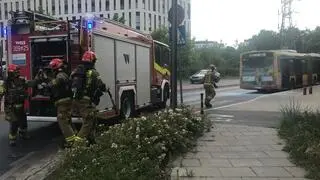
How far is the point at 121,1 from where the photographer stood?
106688 millimetres

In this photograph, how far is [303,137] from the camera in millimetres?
8922

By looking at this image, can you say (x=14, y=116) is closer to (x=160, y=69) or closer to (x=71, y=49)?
(x=71, y=49)

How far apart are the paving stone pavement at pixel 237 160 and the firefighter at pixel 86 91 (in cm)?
199

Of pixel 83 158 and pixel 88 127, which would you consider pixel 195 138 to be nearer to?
pixel 88 127

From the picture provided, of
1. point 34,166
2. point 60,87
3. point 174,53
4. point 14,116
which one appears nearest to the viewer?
point 34,166

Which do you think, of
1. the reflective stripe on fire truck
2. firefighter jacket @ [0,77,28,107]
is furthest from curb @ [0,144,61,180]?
the reflective stripe on fire truck

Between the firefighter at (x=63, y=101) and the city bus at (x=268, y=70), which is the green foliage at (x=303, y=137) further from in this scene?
the city bus at (x=268, y=70)

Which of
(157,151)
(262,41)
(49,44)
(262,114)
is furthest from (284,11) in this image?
(157,151)

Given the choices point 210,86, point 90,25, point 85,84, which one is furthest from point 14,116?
point 210,86

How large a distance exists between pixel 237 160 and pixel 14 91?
518 cm

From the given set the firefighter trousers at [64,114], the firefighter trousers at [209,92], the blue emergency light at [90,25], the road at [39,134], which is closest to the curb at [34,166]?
the road at [39,134]

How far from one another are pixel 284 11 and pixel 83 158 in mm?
54801

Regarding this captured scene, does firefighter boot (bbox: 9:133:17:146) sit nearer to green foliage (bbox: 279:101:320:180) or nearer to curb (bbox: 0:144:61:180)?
curb (bbox: 0:144:61:180)

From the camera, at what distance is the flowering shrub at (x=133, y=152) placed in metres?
6.24
